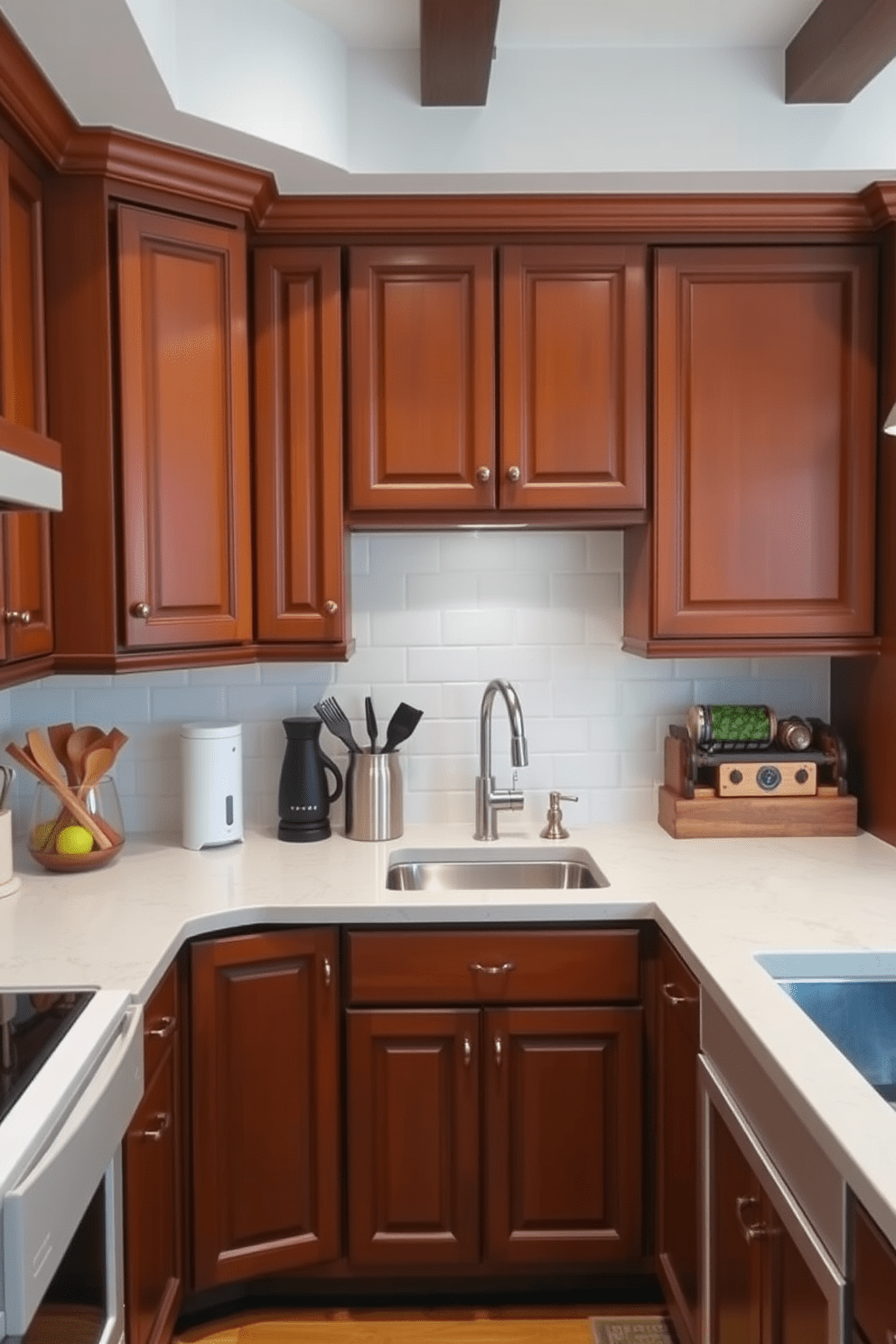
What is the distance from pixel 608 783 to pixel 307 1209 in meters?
1.19

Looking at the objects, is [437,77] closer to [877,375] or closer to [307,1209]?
[877,375]

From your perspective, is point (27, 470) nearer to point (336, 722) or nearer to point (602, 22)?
point (336, 722)

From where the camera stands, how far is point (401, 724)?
8.73 feet

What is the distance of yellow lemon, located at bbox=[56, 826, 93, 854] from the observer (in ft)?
7.69

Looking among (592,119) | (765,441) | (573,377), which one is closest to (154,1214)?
(573,377)

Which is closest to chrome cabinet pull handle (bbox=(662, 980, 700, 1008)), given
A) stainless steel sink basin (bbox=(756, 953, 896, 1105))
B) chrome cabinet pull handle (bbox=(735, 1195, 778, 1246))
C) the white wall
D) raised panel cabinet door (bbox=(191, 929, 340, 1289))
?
stainless steel sink basin (bbox=(756, 953, 896, 1105))

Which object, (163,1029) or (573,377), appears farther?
(573,377)

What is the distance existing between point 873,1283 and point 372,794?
1.58 metres

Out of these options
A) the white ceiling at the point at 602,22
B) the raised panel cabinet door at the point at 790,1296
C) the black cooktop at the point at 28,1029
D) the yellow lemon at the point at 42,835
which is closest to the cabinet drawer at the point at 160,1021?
the black cooktop at the point at 28,1029

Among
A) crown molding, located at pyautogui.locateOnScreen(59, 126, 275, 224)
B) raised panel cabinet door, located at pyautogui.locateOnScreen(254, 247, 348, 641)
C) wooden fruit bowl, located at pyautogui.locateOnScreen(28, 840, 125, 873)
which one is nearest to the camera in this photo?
crown molding, located at pyautogui.locateOnScreen(59, 126, 275, 224)

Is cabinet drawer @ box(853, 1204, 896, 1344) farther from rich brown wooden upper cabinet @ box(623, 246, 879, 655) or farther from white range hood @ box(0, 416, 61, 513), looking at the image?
rich brown wooden upper cabinet @ box(623, 246, 879, 655)

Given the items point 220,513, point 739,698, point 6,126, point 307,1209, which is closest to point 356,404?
point 220,513

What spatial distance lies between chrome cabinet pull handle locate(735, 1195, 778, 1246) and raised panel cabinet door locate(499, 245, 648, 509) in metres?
1.41

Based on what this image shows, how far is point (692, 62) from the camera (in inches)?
91.0
